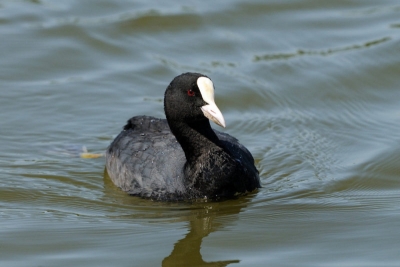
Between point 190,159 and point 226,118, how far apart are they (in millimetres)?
2157

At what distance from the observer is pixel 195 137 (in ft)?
24.0

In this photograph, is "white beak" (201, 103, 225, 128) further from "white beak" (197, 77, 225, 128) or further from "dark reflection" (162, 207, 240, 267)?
"dark reflection" (162, 207, 240, 267)

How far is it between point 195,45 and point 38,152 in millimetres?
3318

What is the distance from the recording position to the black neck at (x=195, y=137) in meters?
7.32

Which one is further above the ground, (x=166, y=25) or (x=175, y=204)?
(x=166, y=25)

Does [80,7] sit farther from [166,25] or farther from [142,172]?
[142,172]

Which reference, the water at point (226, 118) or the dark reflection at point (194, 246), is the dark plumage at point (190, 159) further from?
the dark reflection at point (194, 246)

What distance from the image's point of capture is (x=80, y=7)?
12.3 metres

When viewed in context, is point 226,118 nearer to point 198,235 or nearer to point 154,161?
point 154,161

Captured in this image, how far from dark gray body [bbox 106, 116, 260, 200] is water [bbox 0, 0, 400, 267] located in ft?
0.47

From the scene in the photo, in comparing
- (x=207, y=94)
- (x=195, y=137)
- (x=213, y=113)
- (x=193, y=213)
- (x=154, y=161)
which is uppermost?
(x=207, y=94)

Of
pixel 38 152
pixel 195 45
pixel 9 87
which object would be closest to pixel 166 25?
pixel 195 45

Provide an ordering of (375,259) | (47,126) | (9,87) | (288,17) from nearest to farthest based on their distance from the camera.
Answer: (375,259), (47,126), (9,87), (288,17)

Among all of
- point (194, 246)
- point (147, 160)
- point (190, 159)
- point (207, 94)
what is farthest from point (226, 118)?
point (194, 246)
